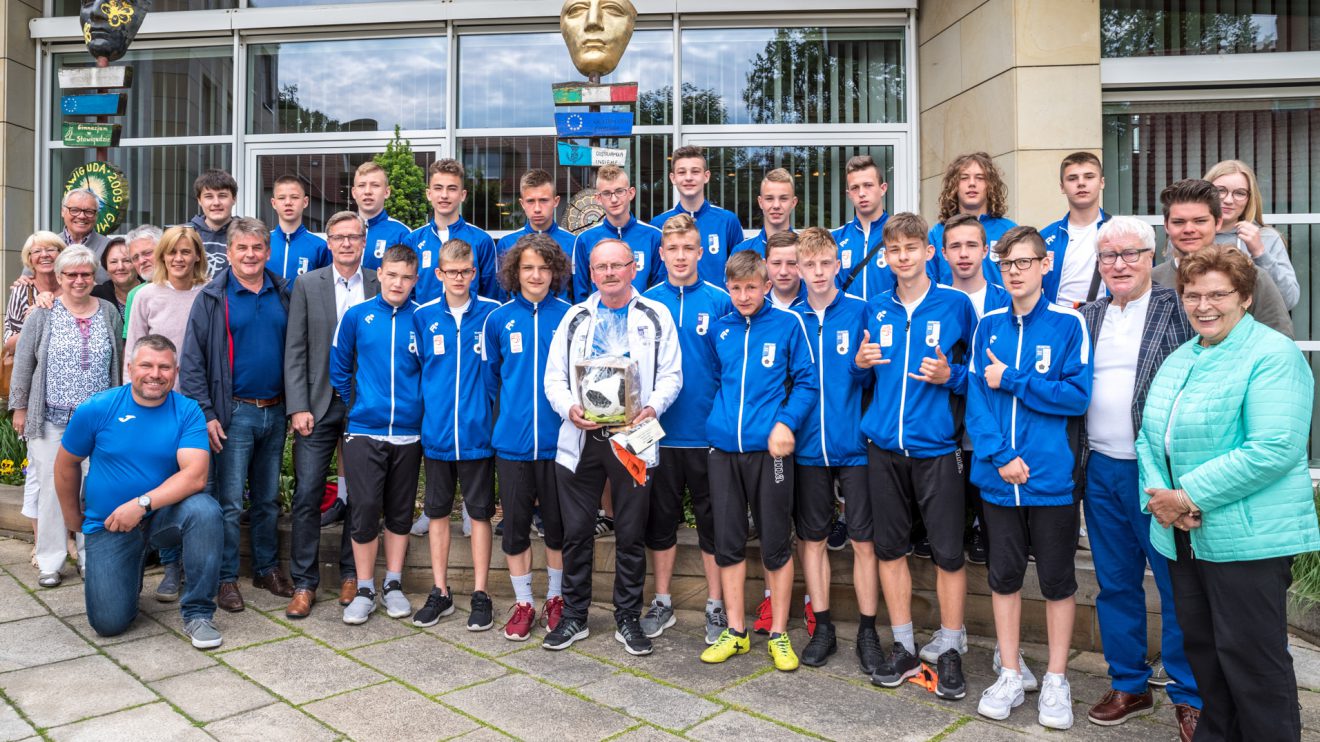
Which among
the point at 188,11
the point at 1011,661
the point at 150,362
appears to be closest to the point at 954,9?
the point at 1011,661

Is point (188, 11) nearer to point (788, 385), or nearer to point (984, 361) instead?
point (788, 385)

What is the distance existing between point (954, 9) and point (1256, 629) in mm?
6493

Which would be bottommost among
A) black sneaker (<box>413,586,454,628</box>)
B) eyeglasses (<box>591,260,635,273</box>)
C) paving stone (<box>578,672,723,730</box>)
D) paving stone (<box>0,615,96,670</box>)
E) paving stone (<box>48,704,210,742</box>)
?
paving stone (<box>578,672,723,730</box>)

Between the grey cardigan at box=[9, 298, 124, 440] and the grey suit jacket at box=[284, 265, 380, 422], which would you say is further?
the grey cardigan at box=[9, 298, 124, 440]

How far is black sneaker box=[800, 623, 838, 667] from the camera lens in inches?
175

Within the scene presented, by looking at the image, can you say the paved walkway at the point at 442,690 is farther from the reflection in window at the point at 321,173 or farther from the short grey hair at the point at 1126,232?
the reflection in window at the point at 321,173

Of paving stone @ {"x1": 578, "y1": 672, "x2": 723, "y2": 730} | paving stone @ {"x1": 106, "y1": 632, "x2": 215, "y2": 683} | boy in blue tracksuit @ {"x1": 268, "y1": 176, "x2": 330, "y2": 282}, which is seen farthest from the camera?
boy in blue tracksuit @ {"x1": 268, "y1": 176, "x2": 330, "y2": 282}

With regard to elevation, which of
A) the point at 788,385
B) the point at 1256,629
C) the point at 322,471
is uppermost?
the point at 788,385

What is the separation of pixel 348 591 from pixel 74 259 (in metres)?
2.55

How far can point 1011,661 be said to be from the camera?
400 centimetres

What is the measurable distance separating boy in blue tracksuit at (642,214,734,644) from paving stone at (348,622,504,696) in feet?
3.04

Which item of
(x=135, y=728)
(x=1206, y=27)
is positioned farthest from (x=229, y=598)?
(x=1206, y=27)

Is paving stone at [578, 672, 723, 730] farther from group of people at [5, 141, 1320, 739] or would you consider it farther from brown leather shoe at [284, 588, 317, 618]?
brown leather shoe at [284, 588, 317, 618]

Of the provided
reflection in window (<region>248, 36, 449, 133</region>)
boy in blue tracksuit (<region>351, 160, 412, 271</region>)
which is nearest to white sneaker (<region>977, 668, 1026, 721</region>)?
boy in blue tracksuit (<region>351, 160, 412, 271</region>)
